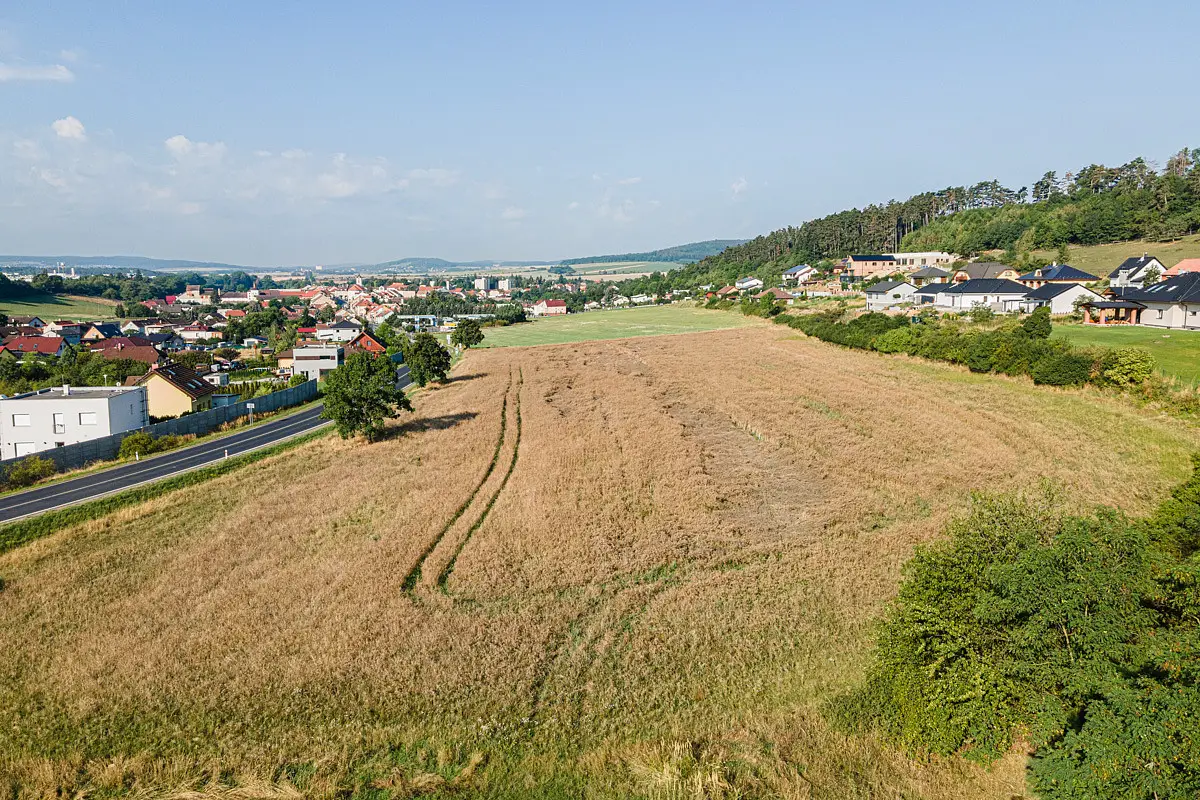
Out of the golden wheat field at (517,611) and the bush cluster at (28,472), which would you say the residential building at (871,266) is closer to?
the golden wheat field at (517,611)

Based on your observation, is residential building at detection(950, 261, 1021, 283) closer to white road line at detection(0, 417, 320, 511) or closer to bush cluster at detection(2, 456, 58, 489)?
white road line at detection(0, 417, 320, 511)

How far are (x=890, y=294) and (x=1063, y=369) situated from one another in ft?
161

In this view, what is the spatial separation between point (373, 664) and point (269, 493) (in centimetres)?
1624

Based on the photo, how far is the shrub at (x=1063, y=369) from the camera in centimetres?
3912

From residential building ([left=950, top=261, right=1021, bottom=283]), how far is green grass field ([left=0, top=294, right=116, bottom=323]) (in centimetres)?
15076

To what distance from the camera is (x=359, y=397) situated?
1409 inches

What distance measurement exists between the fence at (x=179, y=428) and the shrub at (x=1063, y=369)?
5018 cm

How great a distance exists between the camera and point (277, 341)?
98.0 metres

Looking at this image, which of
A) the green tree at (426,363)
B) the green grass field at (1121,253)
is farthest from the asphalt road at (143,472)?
the green grass field at (1121,253)

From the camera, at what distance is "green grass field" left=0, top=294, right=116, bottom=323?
426 ft

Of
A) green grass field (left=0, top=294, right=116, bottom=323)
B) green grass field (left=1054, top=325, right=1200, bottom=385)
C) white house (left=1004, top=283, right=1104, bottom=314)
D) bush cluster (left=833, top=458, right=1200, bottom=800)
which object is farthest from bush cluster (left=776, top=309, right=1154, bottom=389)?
green grass field (left=0, top=294, right=116, bottom=323)

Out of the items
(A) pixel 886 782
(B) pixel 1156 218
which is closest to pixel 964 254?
(B) pixel 1156 218

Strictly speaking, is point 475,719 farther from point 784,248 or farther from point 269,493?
point 784,248

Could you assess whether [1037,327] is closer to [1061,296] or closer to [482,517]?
[1061,296]
